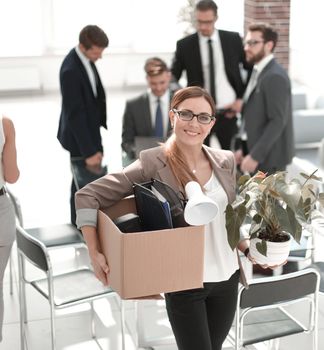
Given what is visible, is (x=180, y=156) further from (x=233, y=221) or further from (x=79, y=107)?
(x=79, y=107)

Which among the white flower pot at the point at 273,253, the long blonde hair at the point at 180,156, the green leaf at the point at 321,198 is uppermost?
the long blonde hair at the point at 180,156

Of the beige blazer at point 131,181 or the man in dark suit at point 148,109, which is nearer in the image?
the beige blazer at point 131,181

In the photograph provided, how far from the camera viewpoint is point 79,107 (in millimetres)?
5082

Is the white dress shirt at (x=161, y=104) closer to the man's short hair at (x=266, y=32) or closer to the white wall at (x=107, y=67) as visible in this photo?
the man's short hair at (x=266, y=32)

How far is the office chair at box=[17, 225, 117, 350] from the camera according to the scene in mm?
3494

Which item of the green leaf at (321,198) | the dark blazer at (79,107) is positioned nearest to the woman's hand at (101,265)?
the green leaf at (321,198)

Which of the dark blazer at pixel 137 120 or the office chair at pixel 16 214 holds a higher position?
the dark blazer at pixel 137 120

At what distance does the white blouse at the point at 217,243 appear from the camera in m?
2.73

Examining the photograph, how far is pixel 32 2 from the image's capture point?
12211 millimetres

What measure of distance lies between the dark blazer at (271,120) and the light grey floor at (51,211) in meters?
1.05

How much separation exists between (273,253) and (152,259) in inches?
20.7

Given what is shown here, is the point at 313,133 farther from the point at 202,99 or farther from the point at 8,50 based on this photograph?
the point at 8,50

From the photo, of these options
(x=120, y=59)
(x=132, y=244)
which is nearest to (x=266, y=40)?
(x=132, y=244)

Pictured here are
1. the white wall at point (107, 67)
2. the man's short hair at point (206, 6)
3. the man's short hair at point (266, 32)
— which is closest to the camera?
the man's short hair at point (266, 32)
